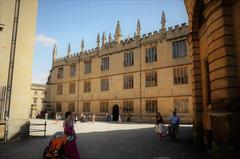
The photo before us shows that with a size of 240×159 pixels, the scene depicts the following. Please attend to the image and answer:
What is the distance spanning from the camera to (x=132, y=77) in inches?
1246

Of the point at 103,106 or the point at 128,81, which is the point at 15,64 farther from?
the point at 103,106

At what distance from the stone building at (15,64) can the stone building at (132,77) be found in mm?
18725

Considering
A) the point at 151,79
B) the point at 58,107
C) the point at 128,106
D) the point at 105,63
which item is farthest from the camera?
the point at 58,107

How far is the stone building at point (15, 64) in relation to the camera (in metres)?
11.2

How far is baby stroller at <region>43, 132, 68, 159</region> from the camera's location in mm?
5499

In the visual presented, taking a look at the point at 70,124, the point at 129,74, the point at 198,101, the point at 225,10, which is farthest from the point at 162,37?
the point at 70,124

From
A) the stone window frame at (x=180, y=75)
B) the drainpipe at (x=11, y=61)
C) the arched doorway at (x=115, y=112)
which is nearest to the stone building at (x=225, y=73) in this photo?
the drainpipe at (x=11, y=61)

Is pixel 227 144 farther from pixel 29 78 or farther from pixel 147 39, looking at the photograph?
pixel 147 39

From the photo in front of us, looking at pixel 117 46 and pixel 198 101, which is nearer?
pixel 198 101

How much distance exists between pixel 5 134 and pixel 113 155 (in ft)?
19.8

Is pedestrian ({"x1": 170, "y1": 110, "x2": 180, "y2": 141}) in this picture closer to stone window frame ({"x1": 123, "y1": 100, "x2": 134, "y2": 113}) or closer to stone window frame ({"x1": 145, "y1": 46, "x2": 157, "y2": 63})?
stone window frame ({"x1": 145, "y1": 46, "x2": 157, "y2": 63})

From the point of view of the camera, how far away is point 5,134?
35.6ft

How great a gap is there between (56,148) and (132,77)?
86.5 feet

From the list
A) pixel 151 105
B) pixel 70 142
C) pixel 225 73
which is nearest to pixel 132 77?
pixel 151 105
